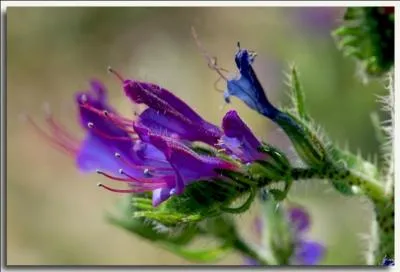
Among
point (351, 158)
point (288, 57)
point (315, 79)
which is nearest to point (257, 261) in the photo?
point (351, 158)

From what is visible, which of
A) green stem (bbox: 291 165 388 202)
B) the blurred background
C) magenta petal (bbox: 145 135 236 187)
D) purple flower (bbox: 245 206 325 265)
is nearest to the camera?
magenta petal (bbox: 145 135 236 187)

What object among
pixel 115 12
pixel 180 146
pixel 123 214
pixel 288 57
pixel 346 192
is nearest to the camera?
pixel 180 146

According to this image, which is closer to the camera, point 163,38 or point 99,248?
point 99,248

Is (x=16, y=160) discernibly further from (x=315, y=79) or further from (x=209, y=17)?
(x=315, y=79)

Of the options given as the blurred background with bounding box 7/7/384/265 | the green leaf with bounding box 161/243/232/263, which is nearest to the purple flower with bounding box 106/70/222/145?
the green leaf with bounding box 161/243/232/263

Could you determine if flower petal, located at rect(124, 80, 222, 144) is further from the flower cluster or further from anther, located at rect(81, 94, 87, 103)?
anther, located at rect(81, 94, 87, 103)

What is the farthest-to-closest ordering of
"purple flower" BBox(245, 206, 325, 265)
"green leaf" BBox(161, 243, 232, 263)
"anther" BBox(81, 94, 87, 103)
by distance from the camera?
"purple flower" BBox(245, 206, 325, 265), "green leaf" BBox(161, 243, 232, 263), "anther" BBox(81, 94, 87, 103)

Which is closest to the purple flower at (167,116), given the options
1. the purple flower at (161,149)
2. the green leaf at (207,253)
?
the purple flower at (161,149)
